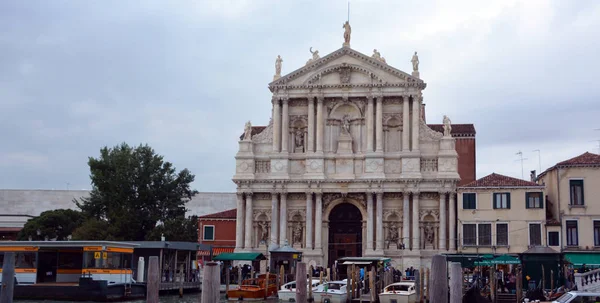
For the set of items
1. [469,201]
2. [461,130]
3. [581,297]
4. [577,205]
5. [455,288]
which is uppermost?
[461,130]

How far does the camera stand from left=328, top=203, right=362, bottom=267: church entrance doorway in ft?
147

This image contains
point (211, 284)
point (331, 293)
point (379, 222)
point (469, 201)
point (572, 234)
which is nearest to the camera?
point (211, 284)

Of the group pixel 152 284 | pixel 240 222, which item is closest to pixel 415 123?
pixel 240 222

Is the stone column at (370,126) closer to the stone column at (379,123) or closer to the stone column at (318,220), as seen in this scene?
the stone column at (379,123)

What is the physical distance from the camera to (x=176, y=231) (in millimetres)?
52906

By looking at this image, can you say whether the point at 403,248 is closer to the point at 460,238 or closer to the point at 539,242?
the point at 460,238

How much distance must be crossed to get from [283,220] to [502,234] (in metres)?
11.4

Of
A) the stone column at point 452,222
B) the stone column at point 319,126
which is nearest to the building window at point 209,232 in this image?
the stone column at point 319,126

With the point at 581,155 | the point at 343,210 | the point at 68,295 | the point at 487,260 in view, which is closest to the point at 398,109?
the point at 343,210

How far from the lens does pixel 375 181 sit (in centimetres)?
4344

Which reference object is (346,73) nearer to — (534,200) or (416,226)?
(416,226)

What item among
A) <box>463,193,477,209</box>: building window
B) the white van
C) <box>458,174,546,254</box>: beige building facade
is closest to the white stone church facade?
<box>463,193,477,209</box>: building window

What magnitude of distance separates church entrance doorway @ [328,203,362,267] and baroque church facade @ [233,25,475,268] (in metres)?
0.05

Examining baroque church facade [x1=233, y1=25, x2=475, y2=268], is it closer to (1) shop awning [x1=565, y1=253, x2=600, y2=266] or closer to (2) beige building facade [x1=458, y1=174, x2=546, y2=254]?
(2) beige building facade [x1=458, y1=174, x2=546, y2=254]
